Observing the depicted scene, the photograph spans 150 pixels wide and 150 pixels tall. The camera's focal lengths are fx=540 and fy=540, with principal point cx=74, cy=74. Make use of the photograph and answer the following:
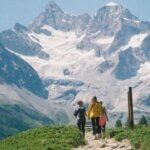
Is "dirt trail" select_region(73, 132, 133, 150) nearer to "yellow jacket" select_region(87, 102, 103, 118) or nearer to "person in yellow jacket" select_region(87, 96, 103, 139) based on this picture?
"person in yellow jacket" select_region(87, 96, 103, 139)

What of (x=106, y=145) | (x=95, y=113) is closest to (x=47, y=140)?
(x=106, y=145)

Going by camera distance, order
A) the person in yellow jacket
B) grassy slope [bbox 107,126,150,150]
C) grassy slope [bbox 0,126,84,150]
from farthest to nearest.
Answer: the person in yellow jacket
grassy slope [bbox 0,126,84,150]
grassy slope [bbox 107,126,150,150]

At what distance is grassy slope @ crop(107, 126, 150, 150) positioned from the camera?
3834 centimetres

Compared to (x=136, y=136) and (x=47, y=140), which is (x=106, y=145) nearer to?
(x=136, y=136)

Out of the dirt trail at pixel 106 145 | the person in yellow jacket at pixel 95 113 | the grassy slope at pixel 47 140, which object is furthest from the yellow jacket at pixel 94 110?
the dirt trail at pixel 106 145

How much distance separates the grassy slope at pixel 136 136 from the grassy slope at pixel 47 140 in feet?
9.59

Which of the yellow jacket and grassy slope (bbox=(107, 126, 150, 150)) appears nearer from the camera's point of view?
grassy slope (bbox=(107, 126, 150, 150))

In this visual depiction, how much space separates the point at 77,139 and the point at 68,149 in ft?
11.6

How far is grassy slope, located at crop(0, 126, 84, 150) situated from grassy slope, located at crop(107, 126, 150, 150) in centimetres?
292

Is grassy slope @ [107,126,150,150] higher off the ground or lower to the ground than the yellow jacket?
lower

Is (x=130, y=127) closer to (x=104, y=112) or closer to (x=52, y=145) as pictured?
(x=104, y=112)

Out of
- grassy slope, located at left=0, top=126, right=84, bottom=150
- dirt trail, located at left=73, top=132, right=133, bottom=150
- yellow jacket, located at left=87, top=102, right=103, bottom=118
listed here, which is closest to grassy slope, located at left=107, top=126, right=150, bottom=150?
dirt trail, located at left=73, top=132, right=133, bottom=150

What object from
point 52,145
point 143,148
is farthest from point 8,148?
point 143,148

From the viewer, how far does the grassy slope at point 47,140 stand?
4019 centimetres
